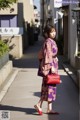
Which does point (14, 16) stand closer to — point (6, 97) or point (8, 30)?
point (8, 30)

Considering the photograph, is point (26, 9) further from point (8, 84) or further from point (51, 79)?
point (51, 79)

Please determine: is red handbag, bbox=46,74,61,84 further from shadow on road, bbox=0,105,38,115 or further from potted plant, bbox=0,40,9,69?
potted plant, bbox=0,40,9,69

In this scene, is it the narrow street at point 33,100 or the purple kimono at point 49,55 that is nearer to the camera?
the purple kimono at point 49,55

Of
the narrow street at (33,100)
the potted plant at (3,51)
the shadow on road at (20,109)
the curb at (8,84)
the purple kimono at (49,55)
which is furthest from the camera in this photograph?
the potted plant at (3,51)

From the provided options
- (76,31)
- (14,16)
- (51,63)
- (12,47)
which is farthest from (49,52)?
(14,16)

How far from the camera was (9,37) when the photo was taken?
2761 centimetres

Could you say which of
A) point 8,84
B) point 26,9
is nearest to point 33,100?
point 8,84

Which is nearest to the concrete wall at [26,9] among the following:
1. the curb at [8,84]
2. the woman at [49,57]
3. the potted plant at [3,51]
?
the curb at [8,84]

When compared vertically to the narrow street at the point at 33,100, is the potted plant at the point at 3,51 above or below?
above

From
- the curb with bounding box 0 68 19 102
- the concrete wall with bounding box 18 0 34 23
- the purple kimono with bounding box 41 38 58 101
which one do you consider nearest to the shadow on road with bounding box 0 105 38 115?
the purple kimono with bounding box 41 38 58 101

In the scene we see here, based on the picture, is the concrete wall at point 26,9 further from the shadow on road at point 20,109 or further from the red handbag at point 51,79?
the red handbag at point 51,79

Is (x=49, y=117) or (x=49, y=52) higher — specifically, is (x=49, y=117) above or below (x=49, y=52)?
below

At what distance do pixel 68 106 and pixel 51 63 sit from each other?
5.34ft

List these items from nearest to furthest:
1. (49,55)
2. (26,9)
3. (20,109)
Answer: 1. (49,55)
2. (20,109)
3. (26,9)
